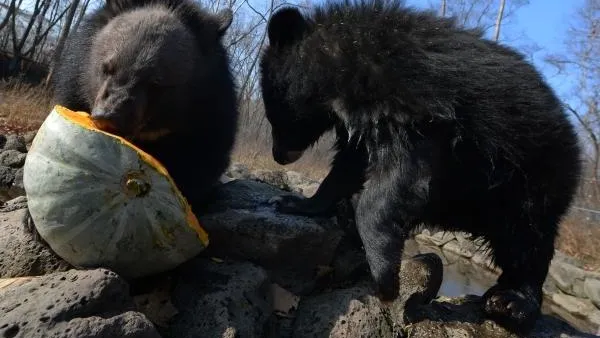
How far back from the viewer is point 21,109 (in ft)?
40.3

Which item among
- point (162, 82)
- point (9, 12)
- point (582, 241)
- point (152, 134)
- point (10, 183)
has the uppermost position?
point (9, 12)

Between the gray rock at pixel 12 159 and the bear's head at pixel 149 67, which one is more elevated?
the bear's head at pixel 149 67

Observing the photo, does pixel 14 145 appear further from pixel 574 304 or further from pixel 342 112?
pixel 574 304

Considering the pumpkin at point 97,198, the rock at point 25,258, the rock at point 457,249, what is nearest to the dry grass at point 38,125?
the rock at point 457,249

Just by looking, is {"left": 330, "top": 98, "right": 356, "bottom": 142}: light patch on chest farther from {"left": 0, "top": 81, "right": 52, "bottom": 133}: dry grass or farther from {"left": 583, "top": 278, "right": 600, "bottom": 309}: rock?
{"left": 583, "top": 278, "right": 600, "bottom": 309}: rock

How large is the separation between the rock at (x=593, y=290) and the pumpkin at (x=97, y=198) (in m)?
11.8

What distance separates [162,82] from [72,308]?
165 cm

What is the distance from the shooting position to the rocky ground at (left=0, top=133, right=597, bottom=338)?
2.08 m

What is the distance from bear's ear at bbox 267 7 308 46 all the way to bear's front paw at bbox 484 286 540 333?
2.26 meters

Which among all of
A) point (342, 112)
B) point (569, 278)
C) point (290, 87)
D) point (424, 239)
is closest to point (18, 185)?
point (290, 87)

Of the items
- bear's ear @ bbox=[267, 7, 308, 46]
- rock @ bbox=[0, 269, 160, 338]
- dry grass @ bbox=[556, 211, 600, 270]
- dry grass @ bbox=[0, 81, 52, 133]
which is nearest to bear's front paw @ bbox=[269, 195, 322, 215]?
bear's ear @ bbox=[267, 7, 308, 46]

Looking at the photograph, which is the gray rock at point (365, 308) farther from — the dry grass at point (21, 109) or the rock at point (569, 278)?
the rock at point (569, 278)

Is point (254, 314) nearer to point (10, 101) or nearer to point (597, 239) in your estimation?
point (10, 101)

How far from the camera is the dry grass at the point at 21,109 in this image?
38.9 feet
